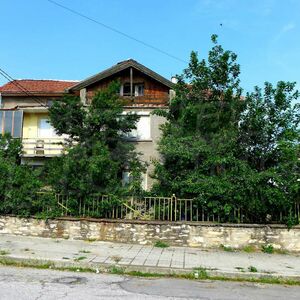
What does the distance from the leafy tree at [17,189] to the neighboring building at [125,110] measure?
17.8ft

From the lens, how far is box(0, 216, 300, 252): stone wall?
11.3 meters

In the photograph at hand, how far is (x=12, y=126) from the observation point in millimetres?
19172

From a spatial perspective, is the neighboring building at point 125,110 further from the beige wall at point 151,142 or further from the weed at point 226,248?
the weed at point 226,248

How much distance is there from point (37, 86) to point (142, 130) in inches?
330

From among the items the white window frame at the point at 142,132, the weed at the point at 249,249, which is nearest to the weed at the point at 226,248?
the weed at the point at 249,249

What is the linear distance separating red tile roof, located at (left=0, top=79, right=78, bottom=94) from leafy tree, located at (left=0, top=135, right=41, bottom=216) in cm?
892

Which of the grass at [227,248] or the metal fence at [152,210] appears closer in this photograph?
the grass at [227,248]

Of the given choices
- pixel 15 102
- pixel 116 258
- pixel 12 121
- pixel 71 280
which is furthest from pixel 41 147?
pixel 71 280

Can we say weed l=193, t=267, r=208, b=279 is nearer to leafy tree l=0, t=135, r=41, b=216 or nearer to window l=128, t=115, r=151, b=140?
leafy tree l=0, t=135, r=41, b=216

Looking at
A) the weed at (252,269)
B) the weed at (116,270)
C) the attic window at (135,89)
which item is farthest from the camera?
the attic window at (135,89)

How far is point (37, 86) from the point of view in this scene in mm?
22703

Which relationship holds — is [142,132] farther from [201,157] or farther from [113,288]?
[113,288]

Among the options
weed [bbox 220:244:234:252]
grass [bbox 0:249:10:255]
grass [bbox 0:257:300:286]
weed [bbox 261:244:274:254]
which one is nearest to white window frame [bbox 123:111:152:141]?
weed [bbox 220:244:234:252]

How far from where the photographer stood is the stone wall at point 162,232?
11.3 metres
